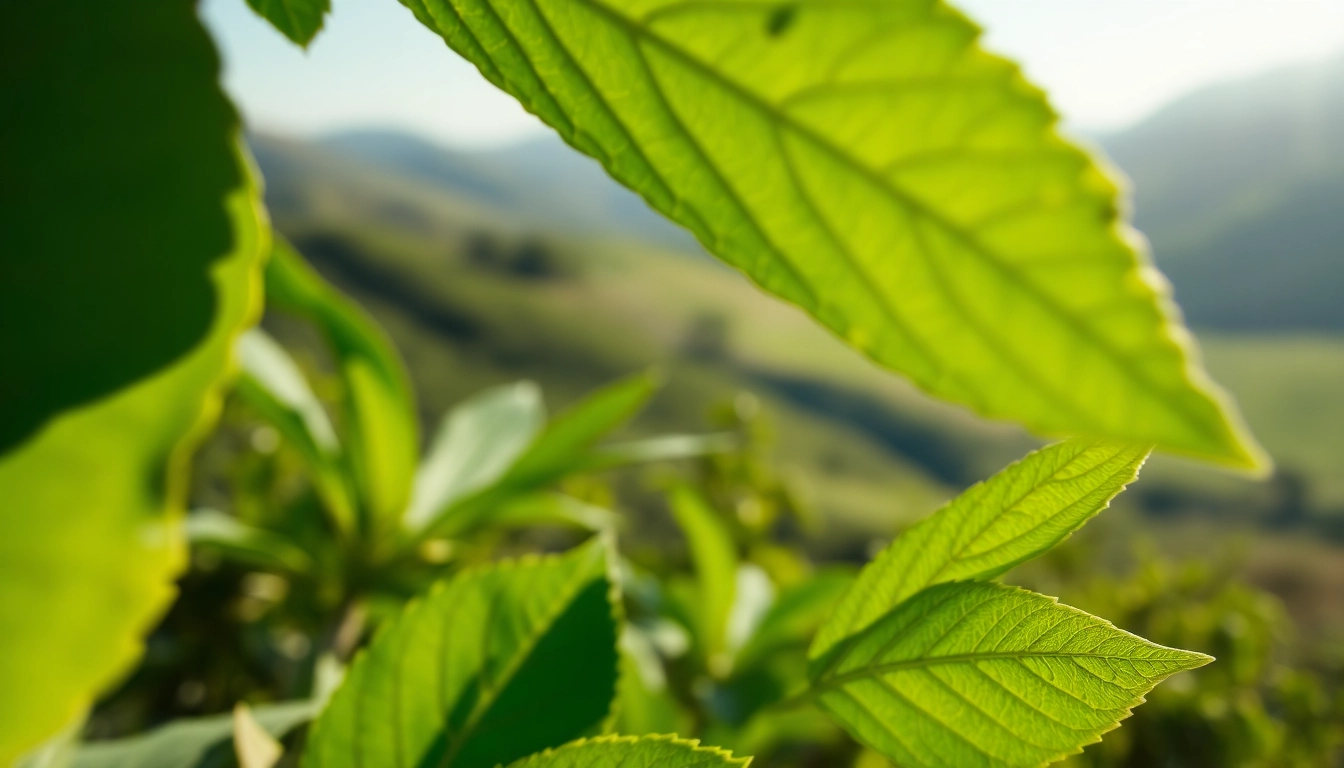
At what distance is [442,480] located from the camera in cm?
111

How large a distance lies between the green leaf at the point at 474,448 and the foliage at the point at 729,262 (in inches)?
22.9

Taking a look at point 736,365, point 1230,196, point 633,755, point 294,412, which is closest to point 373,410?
point 294,412

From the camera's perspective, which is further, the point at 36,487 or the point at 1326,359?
the point at 1326,359

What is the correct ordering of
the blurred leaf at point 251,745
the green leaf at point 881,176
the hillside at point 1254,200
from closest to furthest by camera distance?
1. the green leaf at point 881,176
2. the blurred leaf at point 251,745
3. the hillside at point 1254,200

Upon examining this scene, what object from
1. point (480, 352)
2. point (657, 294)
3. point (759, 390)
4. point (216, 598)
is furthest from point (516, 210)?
point (216, 598)

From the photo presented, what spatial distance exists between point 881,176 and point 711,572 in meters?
0.91

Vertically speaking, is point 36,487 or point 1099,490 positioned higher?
point 36,487

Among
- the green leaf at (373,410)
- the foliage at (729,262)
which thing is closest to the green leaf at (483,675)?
the foliage at (729,262)

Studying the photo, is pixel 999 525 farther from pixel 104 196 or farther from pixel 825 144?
pixel 104 196

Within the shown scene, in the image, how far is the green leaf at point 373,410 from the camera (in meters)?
0.84

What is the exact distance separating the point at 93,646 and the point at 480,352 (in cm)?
2285

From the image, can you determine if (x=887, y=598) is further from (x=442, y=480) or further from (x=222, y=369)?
(x=442, y=480)

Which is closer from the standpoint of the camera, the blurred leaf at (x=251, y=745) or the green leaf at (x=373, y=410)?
the blurred leaf at (x=251, y=745)

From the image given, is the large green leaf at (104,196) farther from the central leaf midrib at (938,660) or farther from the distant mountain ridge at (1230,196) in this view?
the distant mountain ridge at (1230,196)
